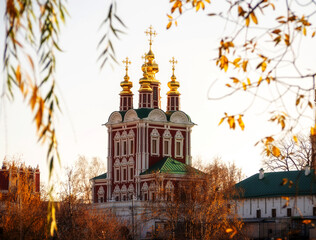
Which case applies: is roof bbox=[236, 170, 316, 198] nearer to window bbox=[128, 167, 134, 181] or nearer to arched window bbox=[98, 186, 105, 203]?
window bbox=[128, 167, 134, 181]

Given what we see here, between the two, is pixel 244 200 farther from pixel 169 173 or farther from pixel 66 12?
pixel 66 12

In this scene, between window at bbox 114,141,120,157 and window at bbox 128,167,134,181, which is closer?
window at bbox 128,167,134,181

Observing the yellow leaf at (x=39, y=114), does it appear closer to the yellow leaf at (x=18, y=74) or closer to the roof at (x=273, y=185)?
the yellow leaf at (x=18, y=74)

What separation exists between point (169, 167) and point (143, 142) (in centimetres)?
399

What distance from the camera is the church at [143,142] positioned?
2810 inches

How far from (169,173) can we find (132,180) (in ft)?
16.7

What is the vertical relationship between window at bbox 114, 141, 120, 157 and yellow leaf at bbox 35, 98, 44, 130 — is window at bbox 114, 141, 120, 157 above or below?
above

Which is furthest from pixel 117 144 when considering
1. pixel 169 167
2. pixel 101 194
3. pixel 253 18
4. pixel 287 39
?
pixel 253 18

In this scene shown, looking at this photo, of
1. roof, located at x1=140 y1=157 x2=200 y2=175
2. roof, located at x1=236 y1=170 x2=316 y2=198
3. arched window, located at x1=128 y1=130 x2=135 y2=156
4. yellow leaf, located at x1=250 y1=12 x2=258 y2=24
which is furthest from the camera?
arched window, located at x1=128 y1=130 x2=135 y2=156

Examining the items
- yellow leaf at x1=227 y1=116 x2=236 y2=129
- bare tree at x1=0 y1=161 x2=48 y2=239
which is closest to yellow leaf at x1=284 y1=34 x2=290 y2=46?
yellow leaf at x1=227 y1=116 x2=236 y2=129

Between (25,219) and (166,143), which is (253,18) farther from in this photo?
(166,143)

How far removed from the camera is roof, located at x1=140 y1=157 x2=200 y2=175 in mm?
68262

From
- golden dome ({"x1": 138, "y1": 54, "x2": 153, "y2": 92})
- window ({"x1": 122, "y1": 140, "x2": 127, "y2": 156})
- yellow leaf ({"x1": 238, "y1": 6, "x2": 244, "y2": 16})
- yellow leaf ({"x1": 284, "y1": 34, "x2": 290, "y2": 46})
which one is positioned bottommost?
yellow leaf ({"x1": 284, "y1": 34, "x2": 290, "y2": 46})

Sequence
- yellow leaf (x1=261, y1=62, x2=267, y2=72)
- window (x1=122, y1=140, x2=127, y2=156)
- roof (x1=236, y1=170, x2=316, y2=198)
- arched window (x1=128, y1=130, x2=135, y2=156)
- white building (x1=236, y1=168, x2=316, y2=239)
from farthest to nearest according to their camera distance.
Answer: window (x1=122, y1=140, x2=127, y2=156) < arched window (x1=128, y1=130, x2=135, y2=156) < roof (x1=236, y1=170, x2=316, y2=198) < white building (x1=236, y1=168, x2=316, y2=239) < yellow leaf (x1=261, y1=62, x2=267, y2=72)
